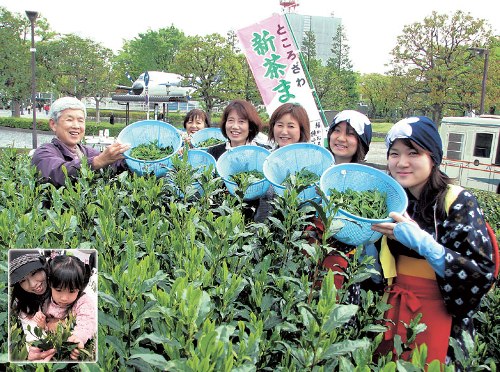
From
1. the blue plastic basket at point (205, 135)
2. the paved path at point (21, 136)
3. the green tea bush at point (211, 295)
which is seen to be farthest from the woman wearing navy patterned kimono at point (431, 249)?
the paved path at point (21, 136)

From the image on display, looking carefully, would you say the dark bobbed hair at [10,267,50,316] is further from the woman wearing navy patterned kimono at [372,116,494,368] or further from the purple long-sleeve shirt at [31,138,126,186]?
the purple long-sleeve shirt at [31,138,126,186]

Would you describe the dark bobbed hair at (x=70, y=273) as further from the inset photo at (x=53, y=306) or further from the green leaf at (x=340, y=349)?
the green leaf at (x=340, y=349)

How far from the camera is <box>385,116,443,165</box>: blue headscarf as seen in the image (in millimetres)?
1811

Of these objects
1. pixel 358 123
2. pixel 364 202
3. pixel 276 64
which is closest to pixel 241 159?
pixel 358 123

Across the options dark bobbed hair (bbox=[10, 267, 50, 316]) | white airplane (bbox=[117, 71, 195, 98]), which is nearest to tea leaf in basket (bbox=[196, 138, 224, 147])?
dark bobbed hair (bbox=[10, 267, 50, 316])

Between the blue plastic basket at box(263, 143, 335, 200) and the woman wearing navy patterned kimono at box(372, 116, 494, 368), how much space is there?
44cm

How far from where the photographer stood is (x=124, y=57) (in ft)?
162

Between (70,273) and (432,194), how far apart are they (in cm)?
147

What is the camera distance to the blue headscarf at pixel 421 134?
1811 mm

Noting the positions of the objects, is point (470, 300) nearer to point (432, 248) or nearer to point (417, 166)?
point (432, 248)

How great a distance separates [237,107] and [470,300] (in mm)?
2236

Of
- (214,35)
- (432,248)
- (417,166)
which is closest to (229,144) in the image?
(417,166)

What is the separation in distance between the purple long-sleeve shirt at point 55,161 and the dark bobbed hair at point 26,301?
181cm

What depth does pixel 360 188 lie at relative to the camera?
2.03 m
